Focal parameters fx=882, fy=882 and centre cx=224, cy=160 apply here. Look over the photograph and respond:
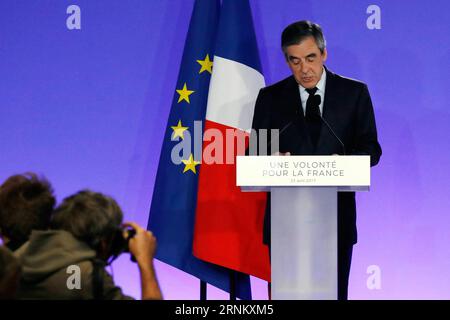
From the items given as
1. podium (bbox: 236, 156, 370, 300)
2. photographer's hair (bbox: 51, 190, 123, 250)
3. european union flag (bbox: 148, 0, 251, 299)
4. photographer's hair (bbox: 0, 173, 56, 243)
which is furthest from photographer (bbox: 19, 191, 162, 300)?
european union flag (bbox: 148, 0, 251, 299)

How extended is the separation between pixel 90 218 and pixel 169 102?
294cm

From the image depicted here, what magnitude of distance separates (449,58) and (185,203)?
184 cm

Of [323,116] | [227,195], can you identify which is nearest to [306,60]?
[323,116]

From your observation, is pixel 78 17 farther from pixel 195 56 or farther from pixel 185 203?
pixel 185 203

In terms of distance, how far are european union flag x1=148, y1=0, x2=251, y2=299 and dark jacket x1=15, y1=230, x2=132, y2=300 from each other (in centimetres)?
242

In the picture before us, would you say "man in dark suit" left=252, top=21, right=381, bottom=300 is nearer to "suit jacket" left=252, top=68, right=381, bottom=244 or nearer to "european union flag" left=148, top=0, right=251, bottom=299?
"suit jacket" left=252, top=68, right=381, bottom=244

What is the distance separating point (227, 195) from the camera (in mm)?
5012

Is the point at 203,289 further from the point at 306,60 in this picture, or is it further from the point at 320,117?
the point at 306,60

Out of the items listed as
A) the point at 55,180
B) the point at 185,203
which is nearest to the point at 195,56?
the point at 185,203
